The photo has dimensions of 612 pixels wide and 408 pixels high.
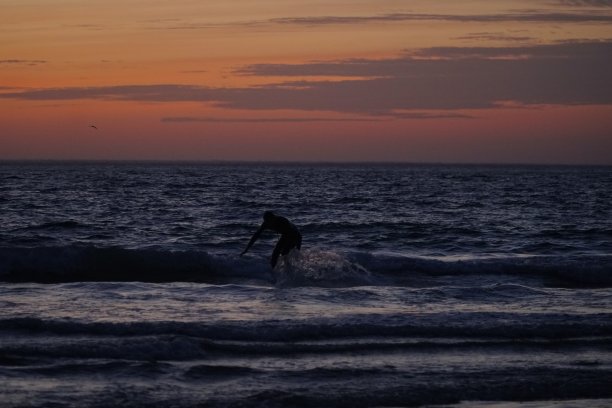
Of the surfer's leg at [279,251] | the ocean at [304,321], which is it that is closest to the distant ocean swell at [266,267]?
the ocean at [304,321]

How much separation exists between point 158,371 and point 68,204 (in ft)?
99.4

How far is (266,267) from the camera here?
1956cm

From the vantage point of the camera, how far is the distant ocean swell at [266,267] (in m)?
18.3

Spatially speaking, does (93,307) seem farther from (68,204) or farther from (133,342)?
(68,204)

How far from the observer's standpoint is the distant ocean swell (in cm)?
1828

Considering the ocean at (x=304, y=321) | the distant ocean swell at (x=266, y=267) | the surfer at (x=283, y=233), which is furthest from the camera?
the distant ocean swell at (x=266, y=267)

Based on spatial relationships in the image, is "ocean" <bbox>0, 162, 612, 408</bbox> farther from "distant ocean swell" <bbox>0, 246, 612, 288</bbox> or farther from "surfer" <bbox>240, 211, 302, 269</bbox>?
"surfer" <bbox>240, 211, 302, 269</bbox>

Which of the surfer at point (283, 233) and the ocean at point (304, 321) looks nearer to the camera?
the ocean at point (304, 321)

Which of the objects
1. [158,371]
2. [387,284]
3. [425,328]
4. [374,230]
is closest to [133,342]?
[158,371]

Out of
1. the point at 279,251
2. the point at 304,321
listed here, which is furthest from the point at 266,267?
the point at 304,321

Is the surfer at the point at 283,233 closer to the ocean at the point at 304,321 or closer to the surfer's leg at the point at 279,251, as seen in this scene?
the surfer's leg at the point at 279,251

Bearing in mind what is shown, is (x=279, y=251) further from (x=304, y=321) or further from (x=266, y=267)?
(x=304, y=321)

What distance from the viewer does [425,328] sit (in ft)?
40.0

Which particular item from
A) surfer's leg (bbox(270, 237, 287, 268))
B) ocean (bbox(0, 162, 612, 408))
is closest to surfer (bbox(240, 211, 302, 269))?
surfer's leg (bbox(270, 237, 287, 268))
